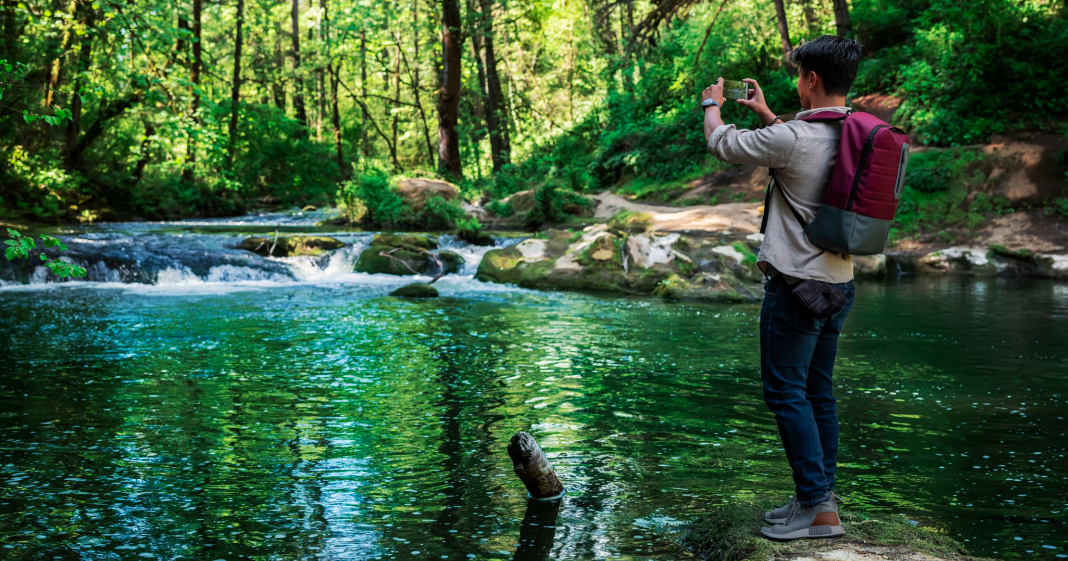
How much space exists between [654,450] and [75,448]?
3.59m

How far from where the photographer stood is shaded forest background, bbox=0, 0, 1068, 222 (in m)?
20.0

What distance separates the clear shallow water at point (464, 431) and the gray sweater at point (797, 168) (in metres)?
1.33

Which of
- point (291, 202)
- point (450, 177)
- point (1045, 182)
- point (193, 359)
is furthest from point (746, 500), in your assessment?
point (291, 202)

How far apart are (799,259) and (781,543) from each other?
1.12m

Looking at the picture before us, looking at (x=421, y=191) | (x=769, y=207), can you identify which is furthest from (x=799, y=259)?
(x=421, y=191)

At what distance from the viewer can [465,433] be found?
562 cm

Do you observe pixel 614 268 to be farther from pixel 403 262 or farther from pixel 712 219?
pixel 712 219

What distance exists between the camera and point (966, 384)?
7.18m

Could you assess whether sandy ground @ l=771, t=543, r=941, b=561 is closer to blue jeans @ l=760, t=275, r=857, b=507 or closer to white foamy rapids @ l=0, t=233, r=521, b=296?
blue jeans @ l=760, t=275, r=857, b=507

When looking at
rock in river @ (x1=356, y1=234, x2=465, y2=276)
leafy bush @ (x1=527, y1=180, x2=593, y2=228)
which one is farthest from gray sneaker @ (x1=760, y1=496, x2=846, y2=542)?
leafy bush @ (x1=527, y1=180, x2=593, y2=228)

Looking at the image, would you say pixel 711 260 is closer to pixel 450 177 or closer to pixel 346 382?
pixel 346 382

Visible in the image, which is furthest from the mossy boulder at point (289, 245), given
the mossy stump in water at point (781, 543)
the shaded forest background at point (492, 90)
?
the mossy stump in water at point (781, 543)

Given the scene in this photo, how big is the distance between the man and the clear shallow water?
670mm

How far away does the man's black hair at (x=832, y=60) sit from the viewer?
128 inches
